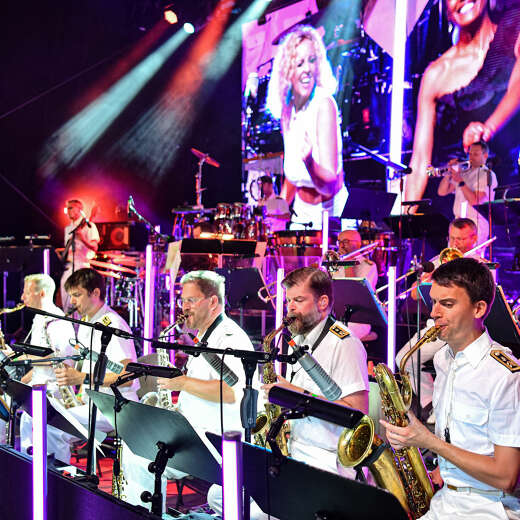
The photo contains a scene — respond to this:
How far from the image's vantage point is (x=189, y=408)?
4.05 meters

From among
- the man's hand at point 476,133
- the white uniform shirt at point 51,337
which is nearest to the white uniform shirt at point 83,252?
the white uniform shirt at point 51,337

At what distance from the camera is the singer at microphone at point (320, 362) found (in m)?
→ 3.29

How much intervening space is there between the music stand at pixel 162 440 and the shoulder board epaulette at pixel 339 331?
106cm

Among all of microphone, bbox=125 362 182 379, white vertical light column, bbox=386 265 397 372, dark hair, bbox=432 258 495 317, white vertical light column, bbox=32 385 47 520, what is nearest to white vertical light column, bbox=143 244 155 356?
white vertical light column, bbox=386 265 397 372

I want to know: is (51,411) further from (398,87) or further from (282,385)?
(398,87)

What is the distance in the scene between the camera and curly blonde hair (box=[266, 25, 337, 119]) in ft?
41.7

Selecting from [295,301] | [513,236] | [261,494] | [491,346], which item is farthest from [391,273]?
[513,236]

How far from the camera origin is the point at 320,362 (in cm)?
344

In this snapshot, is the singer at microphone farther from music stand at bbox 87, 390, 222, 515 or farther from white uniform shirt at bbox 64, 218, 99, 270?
white uniform shirt at bbox 64, 218, 99, 270

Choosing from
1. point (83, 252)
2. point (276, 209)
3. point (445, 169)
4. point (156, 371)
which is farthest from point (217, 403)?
point (276, 209)

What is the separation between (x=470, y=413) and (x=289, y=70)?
1191 cm

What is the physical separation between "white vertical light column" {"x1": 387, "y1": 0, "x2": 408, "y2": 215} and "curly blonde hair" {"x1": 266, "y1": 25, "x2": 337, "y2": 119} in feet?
4.98

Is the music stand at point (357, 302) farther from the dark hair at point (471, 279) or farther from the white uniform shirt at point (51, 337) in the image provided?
the dark hair at point (471, 279)

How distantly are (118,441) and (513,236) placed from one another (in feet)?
25.1
